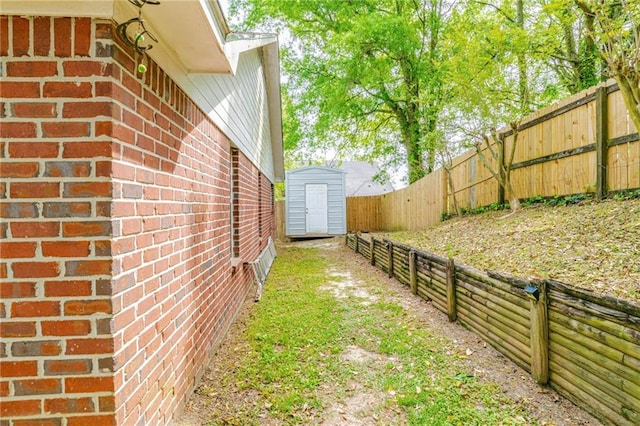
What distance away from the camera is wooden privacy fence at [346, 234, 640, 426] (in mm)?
2135

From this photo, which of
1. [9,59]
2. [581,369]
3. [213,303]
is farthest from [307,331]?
[9,59]

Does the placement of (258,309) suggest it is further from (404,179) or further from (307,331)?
(404,179)

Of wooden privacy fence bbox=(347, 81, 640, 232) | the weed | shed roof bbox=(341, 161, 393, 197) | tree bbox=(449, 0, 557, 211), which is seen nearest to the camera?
the weed

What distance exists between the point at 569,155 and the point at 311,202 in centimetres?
1067

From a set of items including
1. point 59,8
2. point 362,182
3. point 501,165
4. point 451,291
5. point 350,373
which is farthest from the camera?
point 362,182

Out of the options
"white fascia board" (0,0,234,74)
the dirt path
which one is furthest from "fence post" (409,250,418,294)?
"white fascia board" (0,0,234,74)

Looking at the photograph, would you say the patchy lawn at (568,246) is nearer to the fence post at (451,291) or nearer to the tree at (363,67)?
the fence post at (451,291)

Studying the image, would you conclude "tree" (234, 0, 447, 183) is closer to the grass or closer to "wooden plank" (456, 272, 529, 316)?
"wooden plank" (456, 272, 529, 316)

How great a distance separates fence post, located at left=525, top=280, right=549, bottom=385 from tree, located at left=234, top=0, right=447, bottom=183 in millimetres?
9643

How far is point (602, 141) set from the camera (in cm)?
515

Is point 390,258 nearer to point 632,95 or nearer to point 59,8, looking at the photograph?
point 632,95

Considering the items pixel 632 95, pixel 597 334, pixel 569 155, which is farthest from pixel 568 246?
pixel 569 155

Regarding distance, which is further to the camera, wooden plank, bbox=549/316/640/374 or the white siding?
the white siding

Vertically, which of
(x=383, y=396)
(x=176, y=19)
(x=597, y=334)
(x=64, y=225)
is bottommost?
(x=383, y=396)
